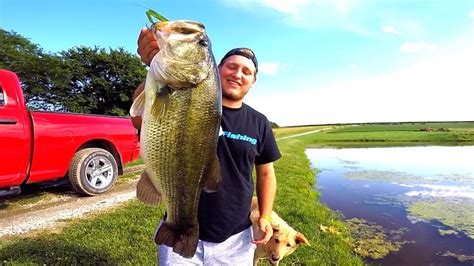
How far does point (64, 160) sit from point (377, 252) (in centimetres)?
686

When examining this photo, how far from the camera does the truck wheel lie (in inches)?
295

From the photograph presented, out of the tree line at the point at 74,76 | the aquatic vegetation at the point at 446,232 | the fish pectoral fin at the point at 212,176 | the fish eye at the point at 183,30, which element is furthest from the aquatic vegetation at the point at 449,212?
the tree line at the point at 74,76

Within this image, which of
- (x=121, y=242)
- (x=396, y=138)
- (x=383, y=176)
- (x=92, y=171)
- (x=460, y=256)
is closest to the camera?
(x=121, y=242)

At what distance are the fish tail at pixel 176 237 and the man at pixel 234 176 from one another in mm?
270

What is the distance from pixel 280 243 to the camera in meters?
4.87

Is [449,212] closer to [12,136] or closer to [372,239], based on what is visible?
[372,239]

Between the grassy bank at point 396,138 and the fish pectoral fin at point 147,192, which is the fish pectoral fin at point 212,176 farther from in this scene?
the grassy bank at point 396,138

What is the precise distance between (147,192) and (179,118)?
0.52m

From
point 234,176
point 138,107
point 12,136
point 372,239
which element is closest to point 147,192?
point 138,107

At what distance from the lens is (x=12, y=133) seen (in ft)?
20.3

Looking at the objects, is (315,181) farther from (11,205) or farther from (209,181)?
(209,181)

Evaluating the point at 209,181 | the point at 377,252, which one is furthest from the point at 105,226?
the point at 377,252

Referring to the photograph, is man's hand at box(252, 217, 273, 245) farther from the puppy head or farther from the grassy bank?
the grassy bank

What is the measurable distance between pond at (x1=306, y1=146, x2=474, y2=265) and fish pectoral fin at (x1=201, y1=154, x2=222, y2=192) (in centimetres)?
591
